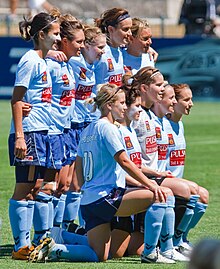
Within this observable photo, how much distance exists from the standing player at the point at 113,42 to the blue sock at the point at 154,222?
1.93m

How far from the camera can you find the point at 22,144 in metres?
7.06

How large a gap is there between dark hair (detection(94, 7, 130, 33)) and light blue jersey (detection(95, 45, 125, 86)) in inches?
7.7

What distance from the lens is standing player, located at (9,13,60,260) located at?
7207 mm

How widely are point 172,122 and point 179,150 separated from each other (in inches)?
10.1

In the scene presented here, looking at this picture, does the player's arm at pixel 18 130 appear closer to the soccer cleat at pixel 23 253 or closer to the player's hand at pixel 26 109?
the player's hand at pixel 26 109

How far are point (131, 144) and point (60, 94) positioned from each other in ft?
2.93

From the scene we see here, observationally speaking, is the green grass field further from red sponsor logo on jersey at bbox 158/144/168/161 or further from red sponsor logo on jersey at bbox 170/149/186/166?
red sponsor logo on jersey at bbox 158/144/168/161

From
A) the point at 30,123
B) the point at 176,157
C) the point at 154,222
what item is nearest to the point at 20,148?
the point at 30,123

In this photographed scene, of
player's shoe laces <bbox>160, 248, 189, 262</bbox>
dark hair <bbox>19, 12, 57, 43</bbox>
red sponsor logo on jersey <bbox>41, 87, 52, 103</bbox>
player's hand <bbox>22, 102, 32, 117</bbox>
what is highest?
dark hair <bbox>19, 12, 57, 43</bbox>

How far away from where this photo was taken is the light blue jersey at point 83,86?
830 cm

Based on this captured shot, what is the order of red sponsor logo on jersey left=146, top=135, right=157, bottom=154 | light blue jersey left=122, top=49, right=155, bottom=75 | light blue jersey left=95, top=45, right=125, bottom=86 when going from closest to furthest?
red sponsor logo on jersey left=146, top=135, right=157, bottom=154
light blue jersey left=95, top=45, right=125, bottom=86
light blue jersey left=122, top=49, right=155, bottom=75

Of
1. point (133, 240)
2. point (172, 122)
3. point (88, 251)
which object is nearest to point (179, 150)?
point (172, 122)

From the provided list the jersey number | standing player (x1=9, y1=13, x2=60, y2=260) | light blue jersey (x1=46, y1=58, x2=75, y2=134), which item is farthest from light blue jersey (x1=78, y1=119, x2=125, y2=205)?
light blue jersey (x1=46, y1=58, x2=75, y2=134)

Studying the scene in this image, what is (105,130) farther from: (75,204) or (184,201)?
(75,204)
